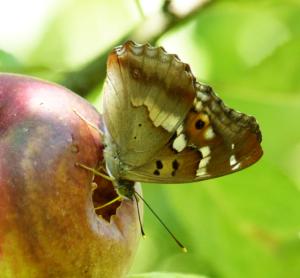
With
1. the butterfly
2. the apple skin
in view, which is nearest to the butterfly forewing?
the butterfly

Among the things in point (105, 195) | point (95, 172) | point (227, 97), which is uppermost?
point (95, 172)

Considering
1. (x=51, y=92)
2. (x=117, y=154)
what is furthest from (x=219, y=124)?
(x=51, y=92)

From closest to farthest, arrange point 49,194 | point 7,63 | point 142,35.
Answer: point 49,194 → point 7,63 → point 142,35

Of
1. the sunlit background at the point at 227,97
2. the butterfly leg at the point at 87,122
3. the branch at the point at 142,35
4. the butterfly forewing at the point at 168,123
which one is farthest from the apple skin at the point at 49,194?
the sunlit background at the point at 227,97

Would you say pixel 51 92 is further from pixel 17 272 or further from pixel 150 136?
pixel 17 272

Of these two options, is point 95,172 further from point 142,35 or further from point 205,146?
point 142,35

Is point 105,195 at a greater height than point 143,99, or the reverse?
point 143,99

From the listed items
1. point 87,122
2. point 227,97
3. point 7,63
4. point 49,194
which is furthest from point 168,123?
point 227,97
